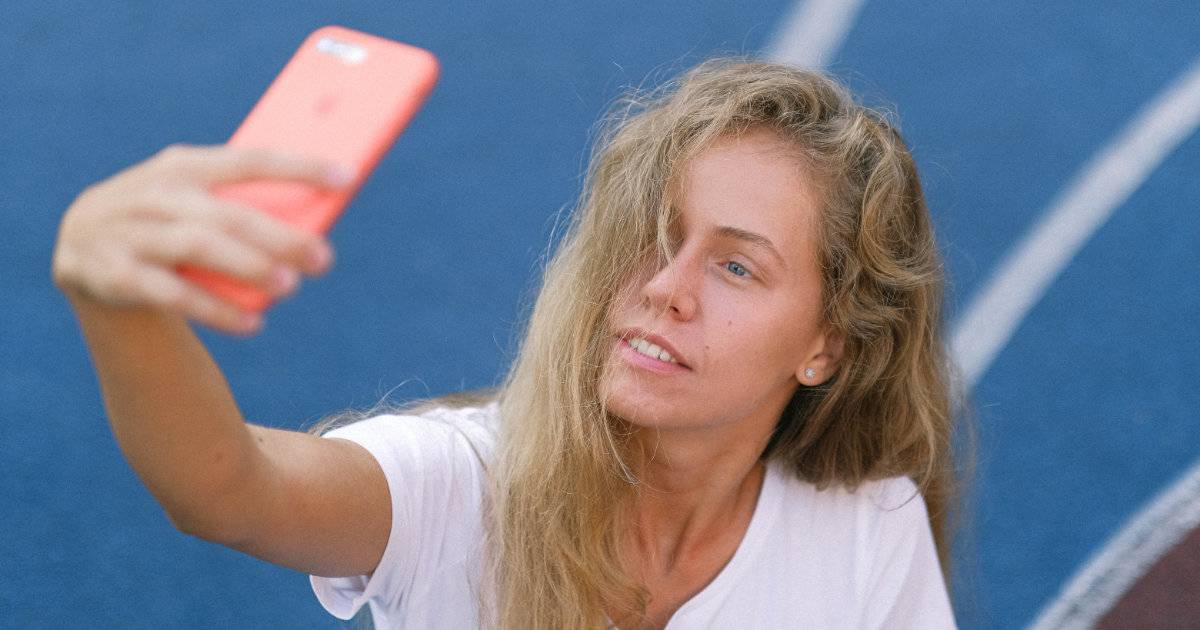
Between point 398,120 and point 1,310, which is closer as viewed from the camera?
point 398,120

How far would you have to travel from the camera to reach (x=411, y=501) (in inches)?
58.6

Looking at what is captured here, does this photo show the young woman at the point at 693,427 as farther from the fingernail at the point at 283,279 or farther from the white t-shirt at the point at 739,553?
the fingernail at the point at 283,279

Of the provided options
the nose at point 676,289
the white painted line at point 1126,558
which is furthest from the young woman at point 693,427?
the white painted line at point 1126,558

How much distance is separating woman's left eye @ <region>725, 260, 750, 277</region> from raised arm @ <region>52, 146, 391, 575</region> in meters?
0.51

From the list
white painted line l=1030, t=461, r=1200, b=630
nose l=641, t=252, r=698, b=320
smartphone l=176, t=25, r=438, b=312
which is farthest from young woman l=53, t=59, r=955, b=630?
white painted line l=1030, t=461, r=1200, b=630

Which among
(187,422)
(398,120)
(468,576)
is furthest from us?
(468,576)

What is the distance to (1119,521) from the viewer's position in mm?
2840

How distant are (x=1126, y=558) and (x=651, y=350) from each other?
168 cm

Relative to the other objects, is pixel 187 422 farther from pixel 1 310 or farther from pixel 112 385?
pixel 1 310

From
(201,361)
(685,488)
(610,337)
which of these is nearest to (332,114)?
(201,361)

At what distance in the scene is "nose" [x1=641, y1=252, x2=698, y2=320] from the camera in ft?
5.21

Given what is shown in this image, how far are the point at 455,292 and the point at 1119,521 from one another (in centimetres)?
154

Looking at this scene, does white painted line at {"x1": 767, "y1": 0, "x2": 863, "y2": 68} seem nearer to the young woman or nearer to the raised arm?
the young woman

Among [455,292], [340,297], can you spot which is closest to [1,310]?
[340,297]
